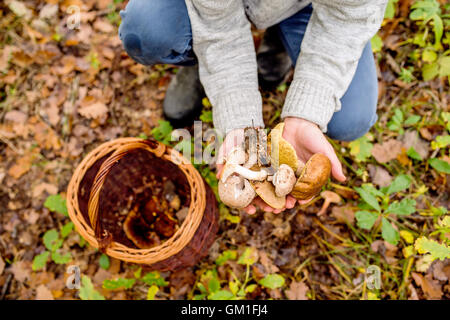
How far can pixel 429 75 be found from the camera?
2.69m

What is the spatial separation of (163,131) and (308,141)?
4.53 feet

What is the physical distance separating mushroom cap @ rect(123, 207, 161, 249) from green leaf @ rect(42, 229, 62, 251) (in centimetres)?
62

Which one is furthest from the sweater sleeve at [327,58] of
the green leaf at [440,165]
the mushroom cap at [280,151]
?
the green leaf at [440,165]

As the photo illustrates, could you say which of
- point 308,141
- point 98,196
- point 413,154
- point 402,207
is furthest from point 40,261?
point 413,154

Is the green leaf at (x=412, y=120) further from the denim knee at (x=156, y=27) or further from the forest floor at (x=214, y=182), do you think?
the denim knee at (x=156, y=27)

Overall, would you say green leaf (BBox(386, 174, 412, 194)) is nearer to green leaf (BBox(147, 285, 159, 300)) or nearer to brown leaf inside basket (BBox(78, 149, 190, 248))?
brown leaf inside basket (BBox(78, 149, 190, 248))

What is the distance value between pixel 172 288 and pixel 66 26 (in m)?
2.64

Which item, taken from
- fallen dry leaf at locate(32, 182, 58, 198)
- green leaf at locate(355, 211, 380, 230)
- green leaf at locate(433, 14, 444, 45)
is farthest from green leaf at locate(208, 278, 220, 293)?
green leaf at locate(433, 14, 444, 45)

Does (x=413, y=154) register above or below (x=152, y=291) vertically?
above

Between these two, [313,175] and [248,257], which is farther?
[248,257]

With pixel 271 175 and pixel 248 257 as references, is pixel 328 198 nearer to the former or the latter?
pixel 248 257

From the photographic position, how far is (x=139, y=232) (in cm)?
248

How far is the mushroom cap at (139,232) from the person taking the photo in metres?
2.43
